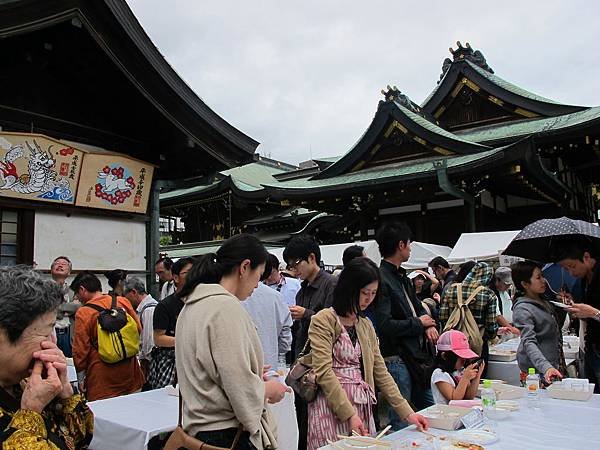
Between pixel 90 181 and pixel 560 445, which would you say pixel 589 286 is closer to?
pixel 560 445

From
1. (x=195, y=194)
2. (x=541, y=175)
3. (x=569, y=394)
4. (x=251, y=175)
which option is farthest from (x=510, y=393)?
(x=251, y=175)

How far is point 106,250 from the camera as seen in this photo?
6625 mm

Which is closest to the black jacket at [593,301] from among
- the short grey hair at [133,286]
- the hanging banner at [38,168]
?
the short grey hair at [133,286]

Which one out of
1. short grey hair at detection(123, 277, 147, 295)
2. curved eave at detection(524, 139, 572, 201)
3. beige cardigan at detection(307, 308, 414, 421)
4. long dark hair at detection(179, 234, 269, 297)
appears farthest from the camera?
curved eave at detection(524, 139, 572, 201)

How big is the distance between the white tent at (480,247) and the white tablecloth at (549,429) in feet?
23.7

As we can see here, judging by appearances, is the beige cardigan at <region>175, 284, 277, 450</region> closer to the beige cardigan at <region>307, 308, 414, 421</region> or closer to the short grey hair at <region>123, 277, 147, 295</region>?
the beige cardigan at <region>307, 308, 414, 421</region>

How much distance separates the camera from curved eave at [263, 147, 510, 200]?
11.2m

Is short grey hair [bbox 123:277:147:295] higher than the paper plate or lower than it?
higher

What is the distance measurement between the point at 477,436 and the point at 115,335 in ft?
10.7

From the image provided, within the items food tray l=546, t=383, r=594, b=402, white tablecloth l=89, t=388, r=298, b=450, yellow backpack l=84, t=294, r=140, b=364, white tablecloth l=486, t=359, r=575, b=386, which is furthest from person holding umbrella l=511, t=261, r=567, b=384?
yellow backpack l=84, t=294, r=140, b=364

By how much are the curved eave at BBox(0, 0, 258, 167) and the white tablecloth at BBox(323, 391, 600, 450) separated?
16.6ft

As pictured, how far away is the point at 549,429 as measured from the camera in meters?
2.83

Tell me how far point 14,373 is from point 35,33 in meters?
5.40

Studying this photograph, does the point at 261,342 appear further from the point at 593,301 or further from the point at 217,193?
the point at 217,193
